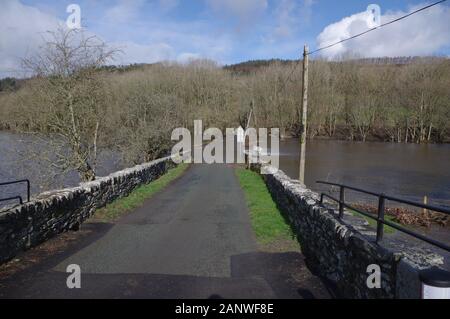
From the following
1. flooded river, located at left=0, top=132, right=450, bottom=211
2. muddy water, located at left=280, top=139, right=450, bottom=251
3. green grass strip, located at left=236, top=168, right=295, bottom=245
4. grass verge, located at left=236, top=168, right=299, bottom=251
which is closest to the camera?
grass verge, located at left=236, top=168, right=299, bottom=251

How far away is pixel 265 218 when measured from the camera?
11.7 m

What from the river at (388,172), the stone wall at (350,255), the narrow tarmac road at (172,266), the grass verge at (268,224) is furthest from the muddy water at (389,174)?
the narrow tarmac road at (172,266)

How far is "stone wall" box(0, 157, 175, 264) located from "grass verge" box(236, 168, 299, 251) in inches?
184

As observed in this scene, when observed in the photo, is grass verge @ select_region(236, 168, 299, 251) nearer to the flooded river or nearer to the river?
the flooded river

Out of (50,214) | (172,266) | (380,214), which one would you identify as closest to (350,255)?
(380,214)

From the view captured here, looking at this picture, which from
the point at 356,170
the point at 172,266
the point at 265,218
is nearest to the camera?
the point at 172,266

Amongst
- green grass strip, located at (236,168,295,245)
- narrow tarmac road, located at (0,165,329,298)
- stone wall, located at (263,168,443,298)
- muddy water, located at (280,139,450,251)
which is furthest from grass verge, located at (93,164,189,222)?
muddy water, located at (280,139,450,251)

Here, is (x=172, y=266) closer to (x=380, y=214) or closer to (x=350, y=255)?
(x=350, y=255)

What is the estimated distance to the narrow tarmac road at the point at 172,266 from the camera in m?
6.05

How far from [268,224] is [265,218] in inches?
33.3

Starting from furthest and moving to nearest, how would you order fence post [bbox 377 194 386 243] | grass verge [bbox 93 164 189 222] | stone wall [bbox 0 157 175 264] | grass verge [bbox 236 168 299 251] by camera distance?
grass verge [bbox 93 164 189 222] → grass verge [bbox 236 168 299 251] → stone wall [bbox 0 157 175 264] → fence post [bbox 377 194 386 243]

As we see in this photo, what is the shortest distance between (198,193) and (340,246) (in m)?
11.9

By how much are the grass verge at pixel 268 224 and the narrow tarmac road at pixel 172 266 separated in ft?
1.03

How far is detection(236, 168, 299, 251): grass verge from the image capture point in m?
9.05
